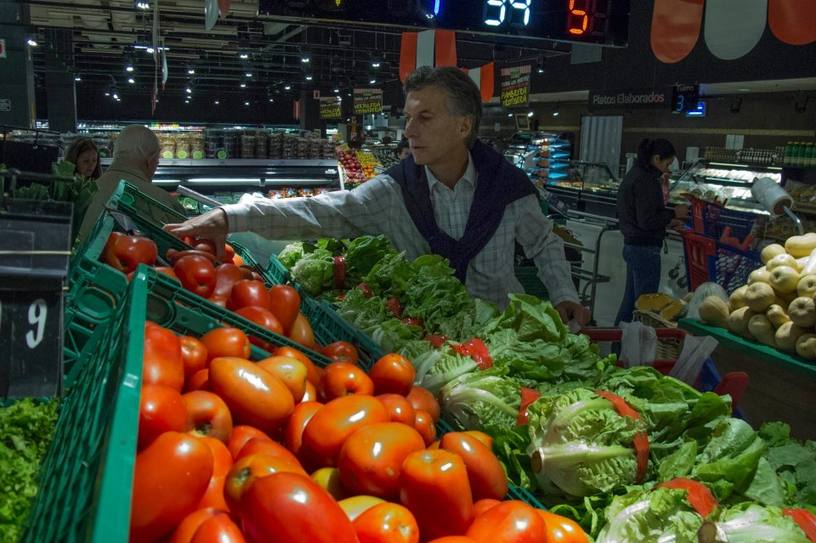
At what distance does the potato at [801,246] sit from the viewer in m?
3.80

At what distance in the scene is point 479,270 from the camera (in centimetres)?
321

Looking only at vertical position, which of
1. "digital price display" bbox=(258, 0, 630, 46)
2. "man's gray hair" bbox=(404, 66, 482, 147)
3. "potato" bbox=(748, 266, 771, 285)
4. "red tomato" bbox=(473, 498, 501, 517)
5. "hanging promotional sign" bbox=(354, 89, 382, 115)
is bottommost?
"potato" bbox=(748, 266, 771, 285)

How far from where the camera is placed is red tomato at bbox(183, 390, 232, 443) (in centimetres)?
118

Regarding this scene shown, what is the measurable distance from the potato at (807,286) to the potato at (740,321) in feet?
1.22

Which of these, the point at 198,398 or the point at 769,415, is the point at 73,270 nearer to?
the point at 198,398

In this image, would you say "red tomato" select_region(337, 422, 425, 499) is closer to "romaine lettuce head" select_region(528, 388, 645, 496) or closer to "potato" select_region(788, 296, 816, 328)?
"romaine lettuce head" select_region(528, 388, 645, 496)

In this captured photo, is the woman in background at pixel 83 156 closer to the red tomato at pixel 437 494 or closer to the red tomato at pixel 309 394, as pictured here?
the red tomato at pixel 309 394

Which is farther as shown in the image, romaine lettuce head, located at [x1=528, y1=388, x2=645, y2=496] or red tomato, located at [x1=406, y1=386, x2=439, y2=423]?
red tomato, located at [x1=406, y1=386, x2=439, y2=423]

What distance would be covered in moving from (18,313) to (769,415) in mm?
3704

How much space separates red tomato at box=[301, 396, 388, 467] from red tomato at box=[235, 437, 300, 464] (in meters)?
0.08

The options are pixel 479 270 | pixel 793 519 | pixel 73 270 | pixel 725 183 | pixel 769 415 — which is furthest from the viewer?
pixel 725 183

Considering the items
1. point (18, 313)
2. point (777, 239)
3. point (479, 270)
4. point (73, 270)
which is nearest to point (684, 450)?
point (18, 313)

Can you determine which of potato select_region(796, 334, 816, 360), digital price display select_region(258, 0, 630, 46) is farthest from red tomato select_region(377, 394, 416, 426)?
digital price display select_region(258, 0, 630, 46)

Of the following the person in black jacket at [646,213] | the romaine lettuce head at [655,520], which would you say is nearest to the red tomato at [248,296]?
the romaine lettuce head at [655,520]
